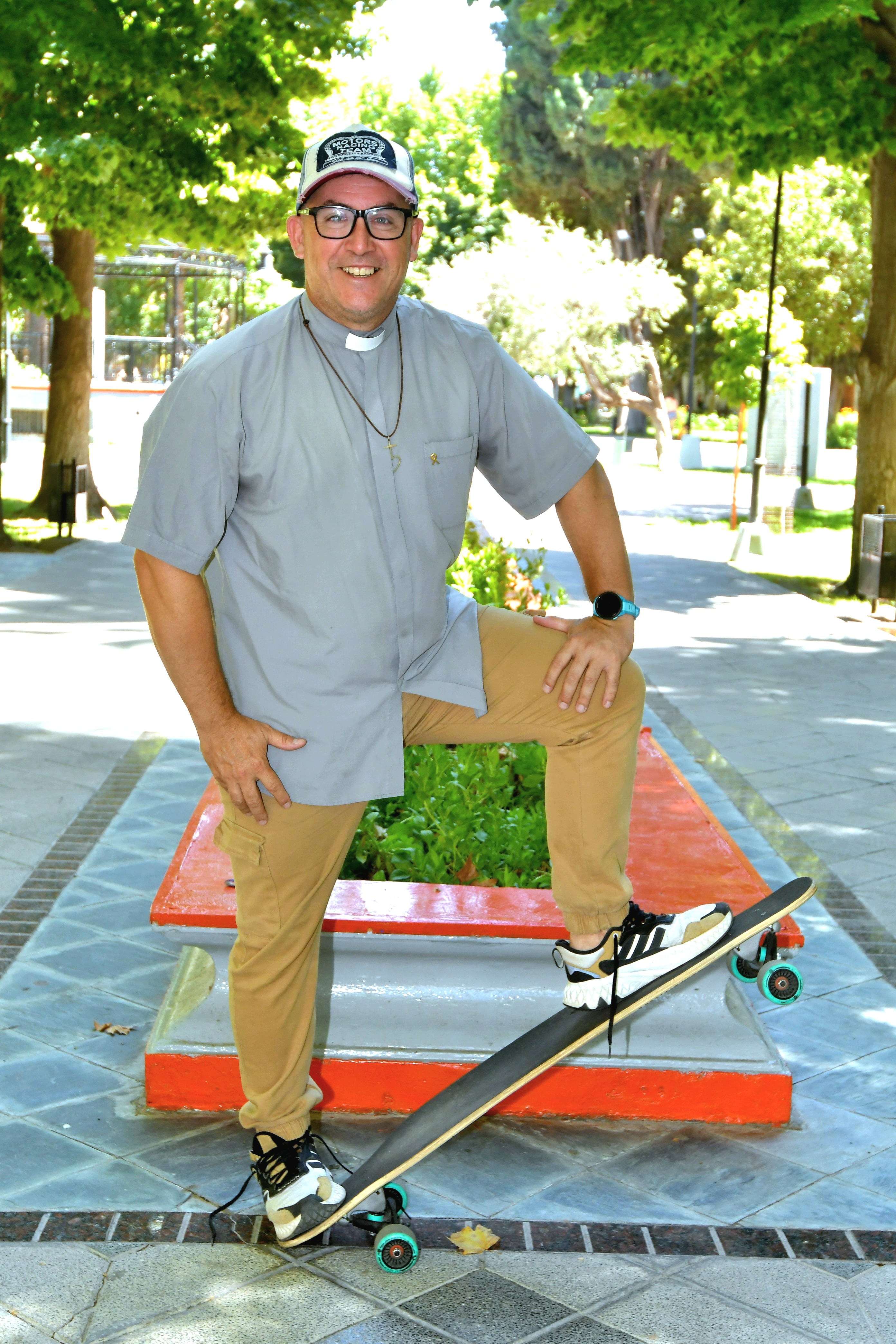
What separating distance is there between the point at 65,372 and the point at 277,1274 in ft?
54.6

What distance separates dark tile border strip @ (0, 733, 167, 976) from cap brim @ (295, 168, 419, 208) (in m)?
2.98

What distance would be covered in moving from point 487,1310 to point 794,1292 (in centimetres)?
67

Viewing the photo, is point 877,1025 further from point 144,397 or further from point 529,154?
point 529,154

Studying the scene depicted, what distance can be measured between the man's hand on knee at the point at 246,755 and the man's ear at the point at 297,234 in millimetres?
988

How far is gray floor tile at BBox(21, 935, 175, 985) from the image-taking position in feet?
16.1

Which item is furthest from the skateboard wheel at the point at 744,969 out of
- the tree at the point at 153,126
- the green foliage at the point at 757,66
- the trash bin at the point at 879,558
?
the tree at the point at 153,126

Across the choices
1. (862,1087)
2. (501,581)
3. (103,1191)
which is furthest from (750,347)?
(103,1191)

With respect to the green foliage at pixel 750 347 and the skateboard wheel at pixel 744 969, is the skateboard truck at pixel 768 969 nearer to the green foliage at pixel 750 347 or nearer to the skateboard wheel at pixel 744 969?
the skateboard wheel at pixel 744 969

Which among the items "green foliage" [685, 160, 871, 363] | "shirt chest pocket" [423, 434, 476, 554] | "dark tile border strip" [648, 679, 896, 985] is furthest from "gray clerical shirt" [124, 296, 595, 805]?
"green foliage" [685, 160, 871, 363]

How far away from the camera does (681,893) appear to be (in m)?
4.09

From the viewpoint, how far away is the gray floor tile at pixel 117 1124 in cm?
376

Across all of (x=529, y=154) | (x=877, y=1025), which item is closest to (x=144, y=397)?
(x=529, y=154)

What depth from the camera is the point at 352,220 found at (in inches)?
116

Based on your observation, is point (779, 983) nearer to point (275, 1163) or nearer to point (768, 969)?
point (768, 969)
